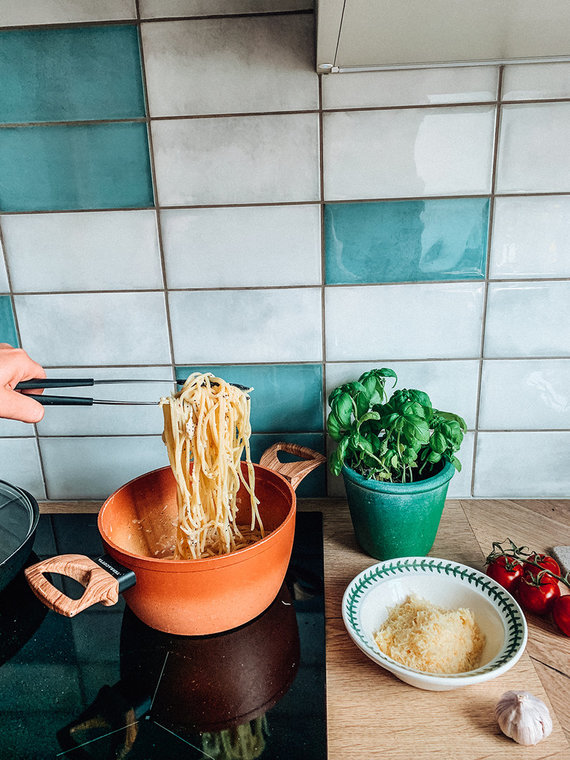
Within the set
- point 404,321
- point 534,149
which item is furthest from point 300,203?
point 534,149

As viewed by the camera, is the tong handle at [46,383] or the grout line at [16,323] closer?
the tong handle at [46,383]

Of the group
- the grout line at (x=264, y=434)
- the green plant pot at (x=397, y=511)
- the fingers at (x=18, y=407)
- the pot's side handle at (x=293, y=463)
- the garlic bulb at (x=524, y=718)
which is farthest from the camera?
the grout line at (x=264, y=434)

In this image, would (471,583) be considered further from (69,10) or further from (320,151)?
(69,10)

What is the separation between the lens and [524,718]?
2.06ft

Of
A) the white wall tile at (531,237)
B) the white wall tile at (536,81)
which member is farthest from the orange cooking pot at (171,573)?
the white wall tile at (536,81)

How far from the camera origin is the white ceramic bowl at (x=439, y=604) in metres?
0.68

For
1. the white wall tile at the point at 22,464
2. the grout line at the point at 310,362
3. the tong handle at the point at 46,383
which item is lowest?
the white wall tile at the point at 22,464

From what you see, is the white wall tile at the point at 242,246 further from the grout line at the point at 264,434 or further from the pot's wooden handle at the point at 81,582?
the pot's wooden handle at the point at 81,582

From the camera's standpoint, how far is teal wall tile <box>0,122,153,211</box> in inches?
38.4

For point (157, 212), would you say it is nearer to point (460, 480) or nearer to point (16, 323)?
point (16, 323)

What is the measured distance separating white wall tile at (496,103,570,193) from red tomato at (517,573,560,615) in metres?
0.62

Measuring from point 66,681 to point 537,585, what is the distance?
65 cm

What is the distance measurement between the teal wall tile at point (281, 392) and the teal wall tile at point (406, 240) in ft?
0.61

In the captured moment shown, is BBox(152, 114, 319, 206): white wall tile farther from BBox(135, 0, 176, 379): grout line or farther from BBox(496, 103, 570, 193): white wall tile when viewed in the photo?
BBox(496, 103, 570, 193): white wall tile
